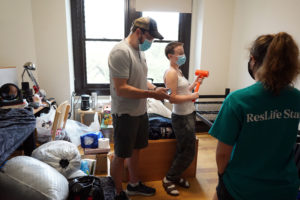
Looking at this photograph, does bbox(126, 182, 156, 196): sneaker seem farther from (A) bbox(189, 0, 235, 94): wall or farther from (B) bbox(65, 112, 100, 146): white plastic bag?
(A) bbox(189, 0, 235, 94): wall

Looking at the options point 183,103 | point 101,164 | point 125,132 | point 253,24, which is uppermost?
point 253,24

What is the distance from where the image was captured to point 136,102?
1546 millimetres

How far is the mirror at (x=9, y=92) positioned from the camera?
7.48 feet

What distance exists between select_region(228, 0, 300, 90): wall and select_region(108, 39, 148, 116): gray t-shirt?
1.06 metres

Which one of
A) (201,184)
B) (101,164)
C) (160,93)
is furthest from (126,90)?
(201,184)

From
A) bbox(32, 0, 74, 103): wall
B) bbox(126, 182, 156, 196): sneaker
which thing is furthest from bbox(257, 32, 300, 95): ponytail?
bbox(32, 0, 74, 103): wall

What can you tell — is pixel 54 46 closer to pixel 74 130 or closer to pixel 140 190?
pixel 74 130

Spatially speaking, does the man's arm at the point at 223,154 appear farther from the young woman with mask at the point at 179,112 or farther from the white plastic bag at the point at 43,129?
the white plastic bag at the point at 43,129

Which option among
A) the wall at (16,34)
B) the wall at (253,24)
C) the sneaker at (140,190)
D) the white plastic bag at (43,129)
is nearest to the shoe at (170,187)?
the sneaker at (140,190)

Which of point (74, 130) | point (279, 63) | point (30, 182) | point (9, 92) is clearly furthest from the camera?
point (74, 130)

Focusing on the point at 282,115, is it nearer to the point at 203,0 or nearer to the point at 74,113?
the point at 203,0

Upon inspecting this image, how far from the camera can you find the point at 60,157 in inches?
63.2

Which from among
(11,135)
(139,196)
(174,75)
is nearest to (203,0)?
(174,75)

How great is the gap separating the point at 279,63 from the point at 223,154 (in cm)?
40
